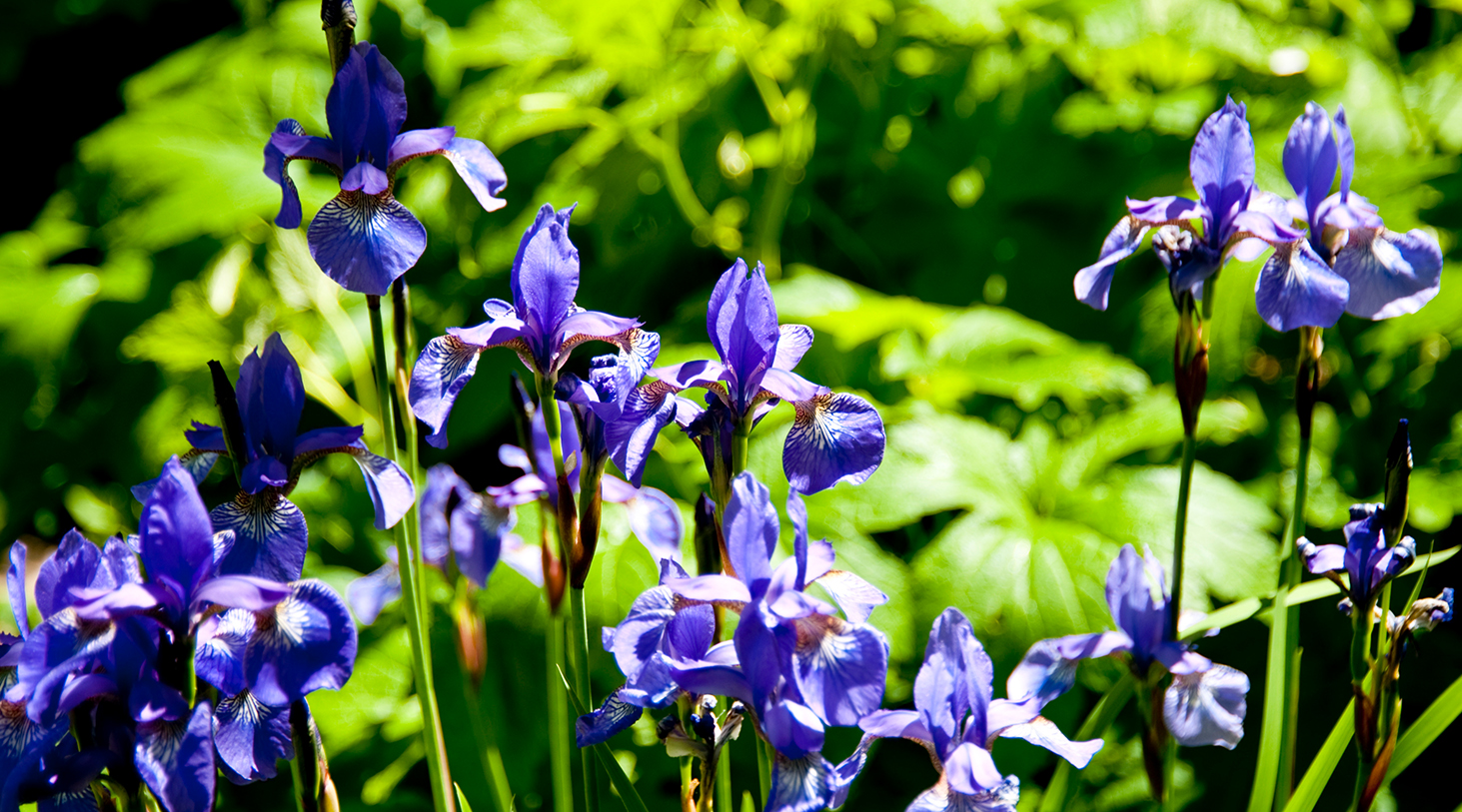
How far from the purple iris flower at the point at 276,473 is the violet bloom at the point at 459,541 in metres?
0.15

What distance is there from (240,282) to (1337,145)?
133cm

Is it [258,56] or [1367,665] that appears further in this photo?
[258,56]

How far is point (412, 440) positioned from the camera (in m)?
0.54

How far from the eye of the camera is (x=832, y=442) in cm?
50

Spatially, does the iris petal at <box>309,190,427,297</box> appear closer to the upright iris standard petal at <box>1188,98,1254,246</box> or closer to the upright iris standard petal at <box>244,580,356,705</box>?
the upright iris standard petal at <box>244,580,356,705</box>

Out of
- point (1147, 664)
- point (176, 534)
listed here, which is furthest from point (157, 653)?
point (1147, 664)

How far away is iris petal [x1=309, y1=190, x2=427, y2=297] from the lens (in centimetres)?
45

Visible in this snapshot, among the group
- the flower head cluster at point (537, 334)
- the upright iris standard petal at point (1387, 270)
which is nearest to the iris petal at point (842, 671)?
the flower head cluster at point (537, 334)

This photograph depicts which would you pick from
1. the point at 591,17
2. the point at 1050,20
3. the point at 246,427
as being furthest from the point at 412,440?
the point at 1050,20

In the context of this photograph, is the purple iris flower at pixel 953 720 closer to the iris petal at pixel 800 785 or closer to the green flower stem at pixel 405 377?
the iris petal at pixel 800 785

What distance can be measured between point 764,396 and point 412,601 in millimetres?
210

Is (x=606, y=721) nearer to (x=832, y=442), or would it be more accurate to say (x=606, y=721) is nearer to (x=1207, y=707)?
(x=832, y=442)

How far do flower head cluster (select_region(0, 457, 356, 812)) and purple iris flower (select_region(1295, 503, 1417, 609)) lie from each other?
0.53 m

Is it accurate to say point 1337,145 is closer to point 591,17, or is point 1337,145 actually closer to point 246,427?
point 246,427
